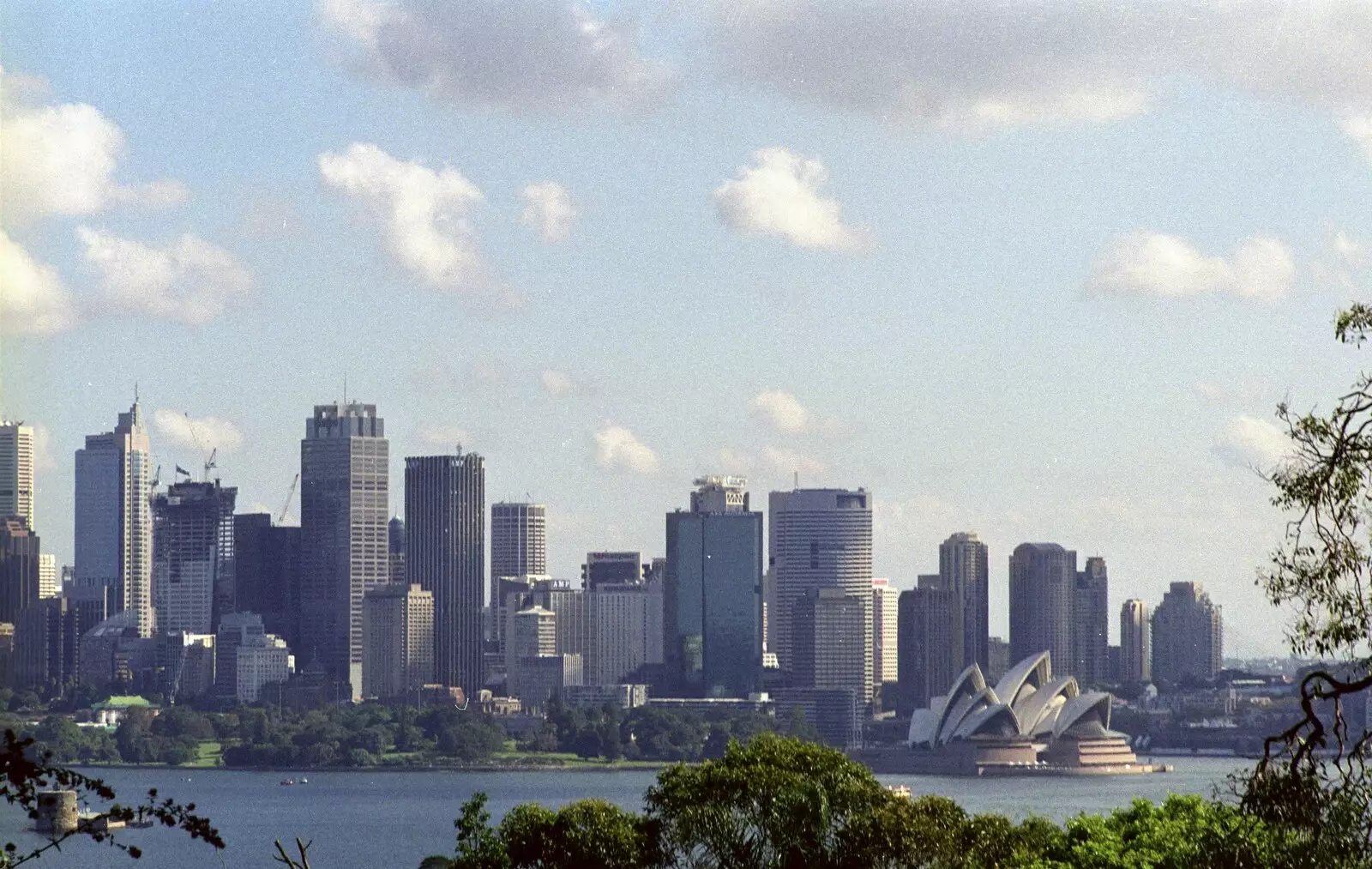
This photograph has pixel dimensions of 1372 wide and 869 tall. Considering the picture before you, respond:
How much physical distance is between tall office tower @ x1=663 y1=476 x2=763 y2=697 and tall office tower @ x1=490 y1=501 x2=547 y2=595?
80.8 ft

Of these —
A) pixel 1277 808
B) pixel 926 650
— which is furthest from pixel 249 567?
pixel 1277 808

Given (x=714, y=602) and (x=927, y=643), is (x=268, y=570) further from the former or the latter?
(x=927, y=643)

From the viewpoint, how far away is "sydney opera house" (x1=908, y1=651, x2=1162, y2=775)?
95312mm

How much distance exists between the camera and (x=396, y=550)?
501 feet

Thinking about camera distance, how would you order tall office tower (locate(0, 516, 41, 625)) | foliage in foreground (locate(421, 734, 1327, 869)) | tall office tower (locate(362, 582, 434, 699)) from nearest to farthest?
tall office tower (locate(0, 516, 41, 625)) < foliage in foreground (locate(421, 734, 1327, 869)) < tall office tower (locate(362, 582, 434, 699))

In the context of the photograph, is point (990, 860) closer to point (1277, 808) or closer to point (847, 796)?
point (847, 796)

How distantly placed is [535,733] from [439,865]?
8843cm

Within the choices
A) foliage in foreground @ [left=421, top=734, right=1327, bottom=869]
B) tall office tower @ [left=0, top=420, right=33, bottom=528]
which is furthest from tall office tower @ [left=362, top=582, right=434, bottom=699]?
foliage in foreground @ [left=421, top=734, right=1327, bottom=869]

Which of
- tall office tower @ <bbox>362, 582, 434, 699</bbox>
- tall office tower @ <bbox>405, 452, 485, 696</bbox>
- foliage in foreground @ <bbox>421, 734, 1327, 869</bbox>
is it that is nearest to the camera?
foliage in foreground @ <bbox>421, 734, 1327, 869</bbox>

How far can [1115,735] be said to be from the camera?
3954 inches

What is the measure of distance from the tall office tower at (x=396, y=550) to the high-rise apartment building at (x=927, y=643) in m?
33.9

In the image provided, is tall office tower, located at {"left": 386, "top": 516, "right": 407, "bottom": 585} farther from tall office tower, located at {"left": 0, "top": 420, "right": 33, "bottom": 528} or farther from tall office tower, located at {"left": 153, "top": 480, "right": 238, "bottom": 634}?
tall office tower, located at {"left": 0, "top": 420, "right": 33, "bottom": 528}

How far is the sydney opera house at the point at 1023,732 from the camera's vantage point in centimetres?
9531

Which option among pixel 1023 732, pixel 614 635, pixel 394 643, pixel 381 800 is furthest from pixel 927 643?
pixel 381 800
